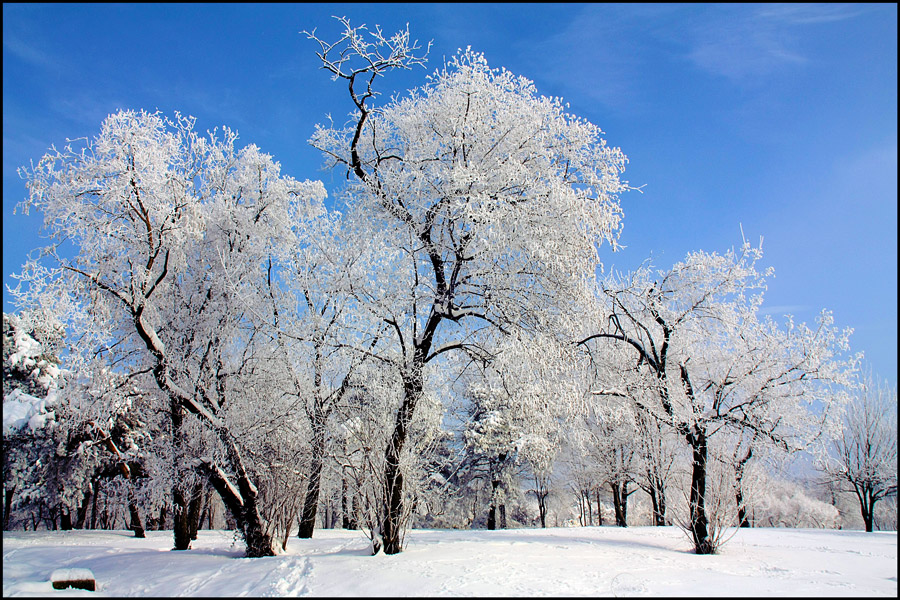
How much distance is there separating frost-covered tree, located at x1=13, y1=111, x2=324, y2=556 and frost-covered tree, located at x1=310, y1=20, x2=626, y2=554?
2944mm

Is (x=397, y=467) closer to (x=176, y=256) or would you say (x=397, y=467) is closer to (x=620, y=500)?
(x=176, y=256)

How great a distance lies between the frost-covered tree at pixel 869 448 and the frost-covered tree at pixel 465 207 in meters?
20.0

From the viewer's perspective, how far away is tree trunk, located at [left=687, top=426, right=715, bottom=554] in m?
9.39

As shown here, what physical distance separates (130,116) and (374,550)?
27.3 feet

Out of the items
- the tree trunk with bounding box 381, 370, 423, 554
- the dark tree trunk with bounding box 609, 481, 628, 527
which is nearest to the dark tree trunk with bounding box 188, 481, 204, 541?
the tree trunk with bounding box 381, 370, 423, 554

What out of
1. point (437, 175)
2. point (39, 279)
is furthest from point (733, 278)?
point (39, 279)

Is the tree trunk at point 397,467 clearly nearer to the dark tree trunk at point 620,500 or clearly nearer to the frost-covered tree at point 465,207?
the frost-covered tree at point 465,207

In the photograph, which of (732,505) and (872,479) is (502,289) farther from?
(872,479)

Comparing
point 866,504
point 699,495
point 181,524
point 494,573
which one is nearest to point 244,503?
point 181,524

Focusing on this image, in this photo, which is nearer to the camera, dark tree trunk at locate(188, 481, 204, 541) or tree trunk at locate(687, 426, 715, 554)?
tree trunk at locate(687, 426, 715, 554)

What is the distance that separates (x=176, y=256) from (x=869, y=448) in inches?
1065

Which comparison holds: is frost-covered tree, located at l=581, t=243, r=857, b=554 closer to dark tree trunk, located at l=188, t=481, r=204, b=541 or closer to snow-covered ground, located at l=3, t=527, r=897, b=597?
snow-covered ground, located at l=3, t=527, r=897, b=597

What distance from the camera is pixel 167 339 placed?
11234 millimetres

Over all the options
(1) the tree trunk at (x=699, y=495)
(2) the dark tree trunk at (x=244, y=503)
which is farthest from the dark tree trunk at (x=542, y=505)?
(2) the dark tree trunk at (x=244, y=503)
